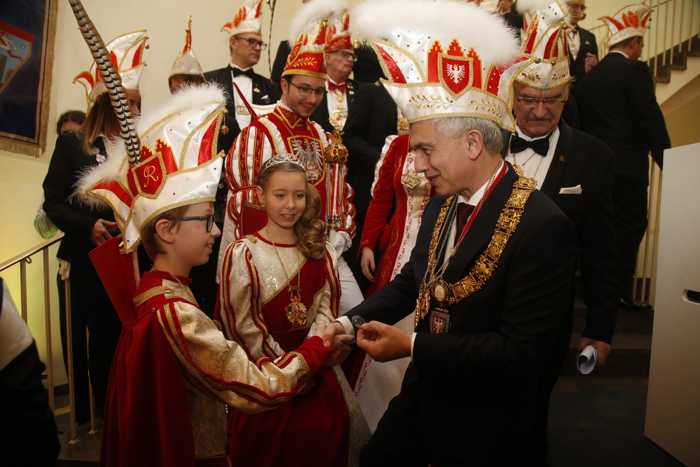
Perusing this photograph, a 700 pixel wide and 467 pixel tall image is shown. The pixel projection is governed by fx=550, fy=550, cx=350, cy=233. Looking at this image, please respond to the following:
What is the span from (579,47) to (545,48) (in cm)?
300

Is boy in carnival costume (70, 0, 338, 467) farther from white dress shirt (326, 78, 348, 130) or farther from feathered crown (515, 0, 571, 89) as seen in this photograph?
white dress shirt (326, 78, 348, 130)

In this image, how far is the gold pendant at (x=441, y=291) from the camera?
5.57ft

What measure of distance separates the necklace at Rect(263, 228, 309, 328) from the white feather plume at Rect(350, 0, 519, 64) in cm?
126

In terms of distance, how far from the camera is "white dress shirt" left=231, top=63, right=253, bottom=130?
431cm

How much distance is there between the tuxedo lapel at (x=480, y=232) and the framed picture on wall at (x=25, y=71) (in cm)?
406

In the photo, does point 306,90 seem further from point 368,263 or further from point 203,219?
point 203,219

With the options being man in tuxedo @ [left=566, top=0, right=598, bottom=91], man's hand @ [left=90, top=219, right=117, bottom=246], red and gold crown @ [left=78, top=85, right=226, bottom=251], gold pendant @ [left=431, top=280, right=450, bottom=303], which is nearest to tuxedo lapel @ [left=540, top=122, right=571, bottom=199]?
gold pendant @ [left=431, top=280, right=450, bottom=303]

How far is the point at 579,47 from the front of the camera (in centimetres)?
507

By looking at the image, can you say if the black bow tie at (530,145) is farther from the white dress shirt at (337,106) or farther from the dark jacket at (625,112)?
the dark jacket at (625,112)

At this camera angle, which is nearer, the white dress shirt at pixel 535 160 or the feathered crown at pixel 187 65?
the white dress shirt at pixel 535 160

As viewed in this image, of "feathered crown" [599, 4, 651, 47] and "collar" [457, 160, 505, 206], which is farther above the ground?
"feathered crown" [599, 4, 651, 47]

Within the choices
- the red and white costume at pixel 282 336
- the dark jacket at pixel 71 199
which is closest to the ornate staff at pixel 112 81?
the red and white costume at pixel 282 336

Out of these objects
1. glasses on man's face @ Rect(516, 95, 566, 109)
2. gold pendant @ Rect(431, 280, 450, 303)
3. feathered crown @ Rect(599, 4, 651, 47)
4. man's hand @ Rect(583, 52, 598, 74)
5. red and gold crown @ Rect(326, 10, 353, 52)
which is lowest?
gold pendant @ Rect(431, 280, 450, 303)

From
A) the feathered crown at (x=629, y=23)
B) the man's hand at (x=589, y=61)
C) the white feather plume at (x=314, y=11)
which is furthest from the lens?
the man's hand at (x=589, y=61)
